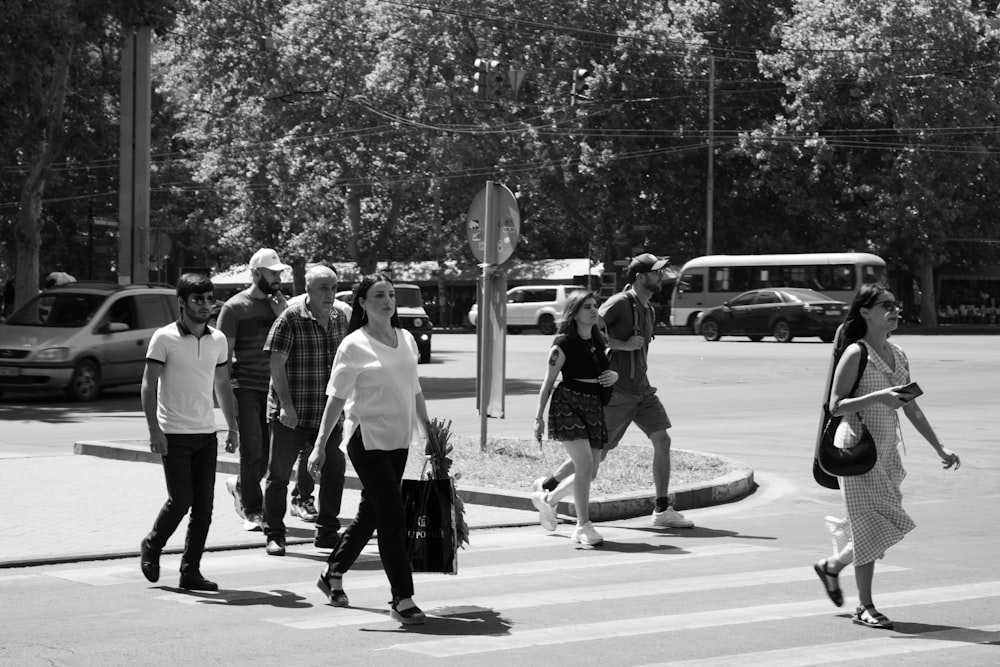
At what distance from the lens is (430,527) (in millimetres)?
7379

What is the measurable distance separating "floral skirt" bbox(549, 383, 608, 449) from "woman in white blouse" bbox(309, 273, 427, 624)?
2543 millimetres

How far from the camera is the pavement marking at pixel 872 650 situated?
6133 mm

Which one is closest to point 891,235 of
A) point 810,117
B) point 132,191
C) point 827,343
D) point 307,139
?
point 810,117

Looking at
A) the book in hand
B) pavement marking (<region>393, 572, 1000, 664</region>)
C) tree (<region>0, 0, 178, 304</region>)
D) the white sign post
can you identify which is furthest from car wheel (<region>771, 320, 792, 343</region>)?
the book in hand

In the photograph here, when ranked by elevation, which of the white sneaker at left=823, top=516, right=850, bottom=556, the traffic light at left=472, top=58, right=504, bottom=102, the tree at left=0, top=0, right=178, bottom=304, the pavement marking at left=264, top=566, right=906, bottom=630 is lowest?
the pavement marking at left=264, top=566, right=906, bottom=630

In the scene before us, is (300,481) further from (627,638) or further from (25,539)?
(627,638)

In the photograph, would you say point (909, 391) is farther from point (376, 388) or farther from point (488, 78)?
point (488, 78)

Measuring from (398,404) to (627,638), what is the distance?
1486mm

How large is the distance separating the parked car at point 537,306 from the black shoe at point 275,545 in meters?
47.7

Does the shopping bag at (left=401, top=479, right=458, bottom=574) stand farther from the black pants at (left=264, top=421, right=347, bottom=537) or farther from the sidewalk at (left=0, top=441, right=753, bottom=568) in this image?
the sidewalk at (left=0, top=441, right=753, bottom=568)

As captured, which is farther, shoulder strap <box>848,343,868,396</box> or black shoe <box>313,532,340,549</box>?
black shoe <box>313,532,340,549</box>

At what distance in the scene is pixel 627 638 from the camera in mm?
6633

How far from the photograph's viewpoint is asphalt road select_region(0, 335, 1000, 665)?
634 cm

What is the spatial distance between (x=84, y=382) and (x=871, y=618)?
1726 centimetres
